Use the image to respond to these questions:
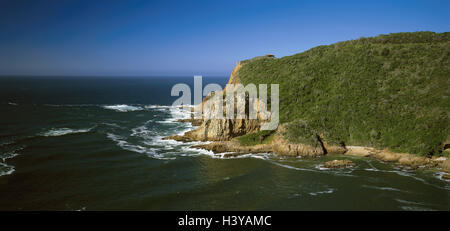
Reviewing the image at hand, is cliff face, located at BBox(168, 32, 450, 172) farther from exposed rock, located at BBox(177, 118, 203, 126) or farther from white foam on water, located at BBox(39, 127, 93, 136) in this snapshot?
white foam on water, located at BBox(39, 127, 93, 136)

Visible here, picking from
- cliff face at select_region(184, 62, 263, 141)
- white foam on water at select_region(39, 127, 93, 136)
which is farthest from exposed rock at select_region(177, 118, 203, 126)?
white foam on water at select_region(39, 127, 93, 136)

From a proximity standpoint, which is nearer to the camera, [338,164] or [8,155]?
[338,164]

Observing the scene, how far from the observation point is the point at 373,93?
41.0m

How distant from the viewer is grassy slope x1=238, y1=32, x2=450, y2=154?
113 feet

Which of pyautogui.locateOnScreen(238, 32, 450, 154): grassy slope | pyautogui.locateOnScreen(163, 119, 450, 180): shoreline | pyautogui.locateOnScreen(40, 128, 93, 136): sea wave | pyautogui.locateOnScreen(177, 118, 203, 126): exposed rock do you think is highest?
pyautogui.locateOnScreen(238, 32, 450, 154): grassy slope

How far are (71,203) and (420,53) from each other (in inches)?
2030

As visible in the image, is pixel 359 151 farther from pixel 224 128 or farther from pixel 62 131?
pixel 62 131

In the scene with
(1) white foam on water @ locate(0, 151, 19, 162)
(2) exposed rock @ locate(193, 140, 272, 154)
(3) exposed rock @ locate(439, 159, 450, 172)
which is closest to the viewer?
(3) exposed rock @ locate(439, 159, 450, 172)

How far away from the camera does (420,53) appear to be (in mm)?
43406

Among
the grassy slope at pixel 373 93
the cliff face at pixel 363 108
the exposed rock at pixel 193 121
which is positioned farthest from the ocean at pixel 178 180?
the exposed rock at pixel 193 121

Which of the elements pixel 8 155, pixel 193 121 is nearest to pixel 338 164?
pixel 193 121
